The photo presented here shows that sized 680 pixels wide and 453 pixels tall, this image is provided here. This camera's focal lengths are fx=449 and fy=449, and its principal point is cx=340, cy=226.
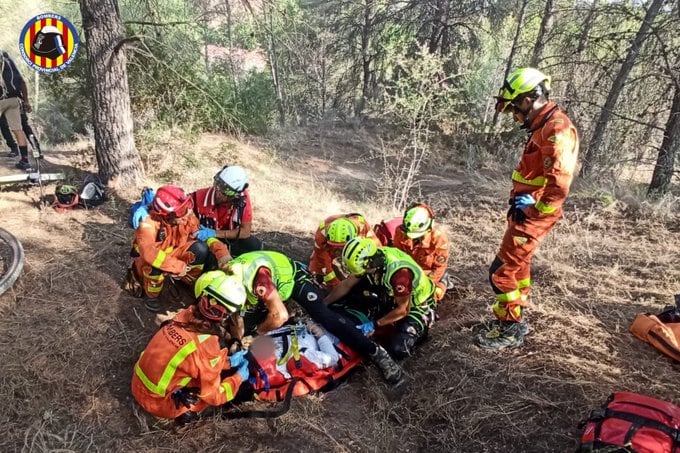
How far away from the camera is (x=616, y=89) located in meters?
8.81

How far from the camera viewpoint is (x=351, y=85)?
741 inches

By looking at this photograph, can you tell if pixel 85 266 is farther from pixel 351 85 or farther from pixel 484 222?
pixel 351 85

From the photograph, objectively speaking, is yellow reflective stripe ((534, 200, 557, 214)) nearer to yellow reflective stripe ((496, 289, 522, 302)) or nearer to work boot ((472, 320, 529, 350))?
yellow reflective stripe ((496, 289, 522, 302))

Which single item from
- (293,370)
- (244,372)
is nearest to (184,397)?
(244,372)

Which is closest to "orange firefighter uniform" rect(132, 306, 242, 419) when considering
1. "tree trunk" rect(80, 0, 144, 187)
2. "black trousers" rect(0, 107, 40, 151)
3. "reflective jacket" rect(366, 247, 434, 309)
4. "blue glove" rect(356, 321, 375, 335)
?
"blue glove" rect(356, 321, 375, 335)

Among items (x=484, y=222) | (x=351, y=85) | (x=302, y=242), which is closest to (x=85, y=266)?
(x=302, y=242)

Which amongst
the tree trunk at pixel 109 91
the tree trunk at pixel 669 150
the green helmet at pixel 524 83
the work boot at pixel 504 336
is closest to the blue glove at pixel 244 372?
the work boot at pixel 504 336

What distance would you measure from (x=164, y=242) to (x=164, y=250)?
8cm

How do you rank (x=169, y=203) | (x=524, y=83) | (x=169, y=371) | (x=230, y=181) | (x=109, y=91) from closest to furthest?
(x=169, y=371)
(x=524, y=83)
(x=169, y=203)
(x=230, y=181)
(x=109, y=91)

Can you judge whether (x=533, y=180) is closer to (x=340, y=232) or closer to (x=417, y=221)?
(x=417, y=221)

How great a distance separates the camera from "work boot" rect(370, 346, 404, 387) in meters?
3.74

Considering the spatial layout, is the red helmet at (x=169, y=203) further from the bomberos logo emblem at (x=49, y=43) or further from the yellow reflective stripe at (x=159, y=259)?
the bomberos logo emblem at (x=49, y=43)

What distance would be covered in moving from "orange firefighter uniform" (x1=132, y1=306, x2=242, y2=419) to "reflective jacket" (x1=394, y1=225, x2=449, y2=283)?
7.96ft

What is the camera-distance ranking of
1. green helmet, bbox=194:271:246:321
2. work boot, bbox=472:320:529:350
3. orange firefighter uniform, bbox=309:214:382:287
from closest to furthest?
green helmet, bbox=194:271:246:321 < work boot, bbox=472:320:529:350 < orange firefighter uniform, bbox=309:214:382:287
